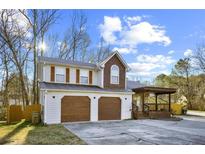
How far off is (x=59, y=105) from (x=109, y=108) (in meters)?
3.37

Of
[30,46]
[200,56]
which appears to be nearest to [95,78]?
[30,46]

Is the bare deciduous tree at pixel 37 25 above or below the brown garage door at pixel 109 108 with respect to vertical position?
above

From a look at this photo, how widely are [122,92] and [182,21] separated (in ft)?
18.6

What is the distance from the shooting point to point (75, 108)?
1324cm

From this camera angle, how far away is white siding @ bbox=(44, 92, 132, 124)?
482 inches

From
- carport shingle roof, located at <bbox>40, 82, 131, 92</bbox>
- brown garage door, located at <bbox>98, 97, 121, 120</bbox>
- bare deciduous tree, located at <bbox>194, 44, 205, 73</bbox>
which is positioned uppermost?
bare deciduous tree, located at <bbox>194, 44, 205, 73</bbox>

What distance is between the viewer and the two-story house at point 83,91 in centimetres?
1257

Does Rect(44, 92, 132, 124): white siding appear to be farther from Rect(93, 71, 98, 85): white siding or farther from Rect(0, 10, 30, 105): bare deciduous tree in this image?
Rect(0, 10, 30, 105): bare deciduous tree

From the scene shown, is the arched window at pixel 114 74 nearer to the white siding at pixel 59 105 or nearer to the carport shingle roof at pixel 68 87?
the carport shingle roof at pixel 68 87

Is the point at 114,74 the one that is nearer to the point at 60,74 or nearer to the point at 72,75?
the point at 72,75

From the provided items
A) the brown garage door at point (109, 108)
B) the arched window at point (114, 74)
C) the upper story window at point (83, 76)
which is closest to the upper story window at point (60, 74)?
the upper story window at point (83, 76)

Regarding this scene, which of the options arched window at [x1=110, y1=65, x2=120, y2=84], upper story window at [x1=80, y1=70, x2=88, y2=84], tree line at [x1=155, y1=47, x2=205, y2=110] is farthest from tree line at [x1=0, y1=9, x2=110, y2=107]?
tree line at [x1=155, y1=47, x2=205, y2=110]

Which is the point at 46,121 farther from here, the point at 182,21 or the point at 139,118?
the point at 182,21
